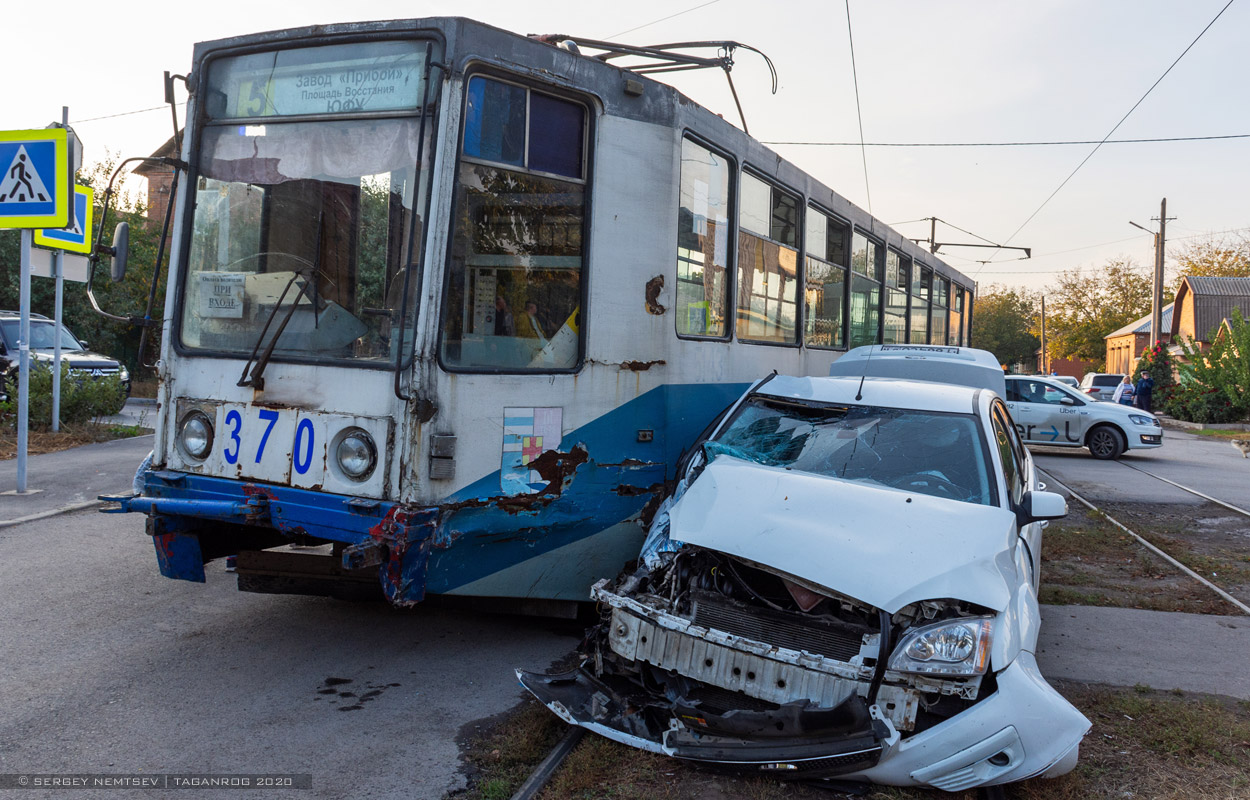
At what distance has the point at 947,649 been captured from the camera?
3.59 metres

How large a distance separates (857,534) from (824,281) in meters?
5.36

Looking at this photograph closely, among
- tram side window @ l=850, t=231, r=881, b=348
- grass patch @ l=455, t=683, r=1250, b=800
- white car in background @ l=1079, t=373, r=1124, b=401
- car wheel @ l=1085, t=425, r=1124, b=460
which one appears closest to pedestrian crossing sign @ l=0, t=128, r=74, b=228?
grass patch @ l=455, t=683, r=1250, b=800

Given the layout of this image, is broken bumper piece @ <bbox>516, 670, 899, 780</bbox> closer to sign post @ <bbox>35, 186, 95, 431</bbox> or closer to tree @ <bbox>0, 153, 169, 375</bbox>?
sign post @ <bbox>35, 186, 95, 431</bbox>

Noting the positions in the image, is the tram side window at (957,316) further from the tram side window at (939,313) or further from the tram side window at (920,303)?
the tram side window at (920,303)

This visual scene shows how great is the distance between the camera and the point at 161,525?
16.3 ft

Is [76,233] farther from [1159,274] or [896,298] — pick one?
[1159,274]

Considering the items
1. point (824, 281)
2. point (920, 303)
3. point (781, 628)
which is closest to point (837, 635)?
point (781, 628)

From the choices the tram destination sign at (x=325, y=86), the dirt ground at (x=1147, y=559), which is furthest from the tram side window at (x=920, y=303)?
the tram destination sign at (x=325, y=86)

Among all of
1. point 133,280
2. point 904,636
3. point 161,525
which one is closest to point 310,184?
point 161,525

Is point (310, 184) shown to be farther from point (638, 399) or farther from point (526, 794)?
point (526, 794)

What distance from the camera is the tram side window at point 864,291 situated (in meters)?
10.0

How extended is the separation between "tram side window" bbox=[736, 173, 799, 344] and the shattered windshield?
145 centimetres

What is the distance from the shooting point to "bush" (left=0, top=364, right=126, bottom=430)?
41.9ft

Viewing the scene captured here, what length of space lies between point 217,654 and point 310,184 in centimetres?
254
